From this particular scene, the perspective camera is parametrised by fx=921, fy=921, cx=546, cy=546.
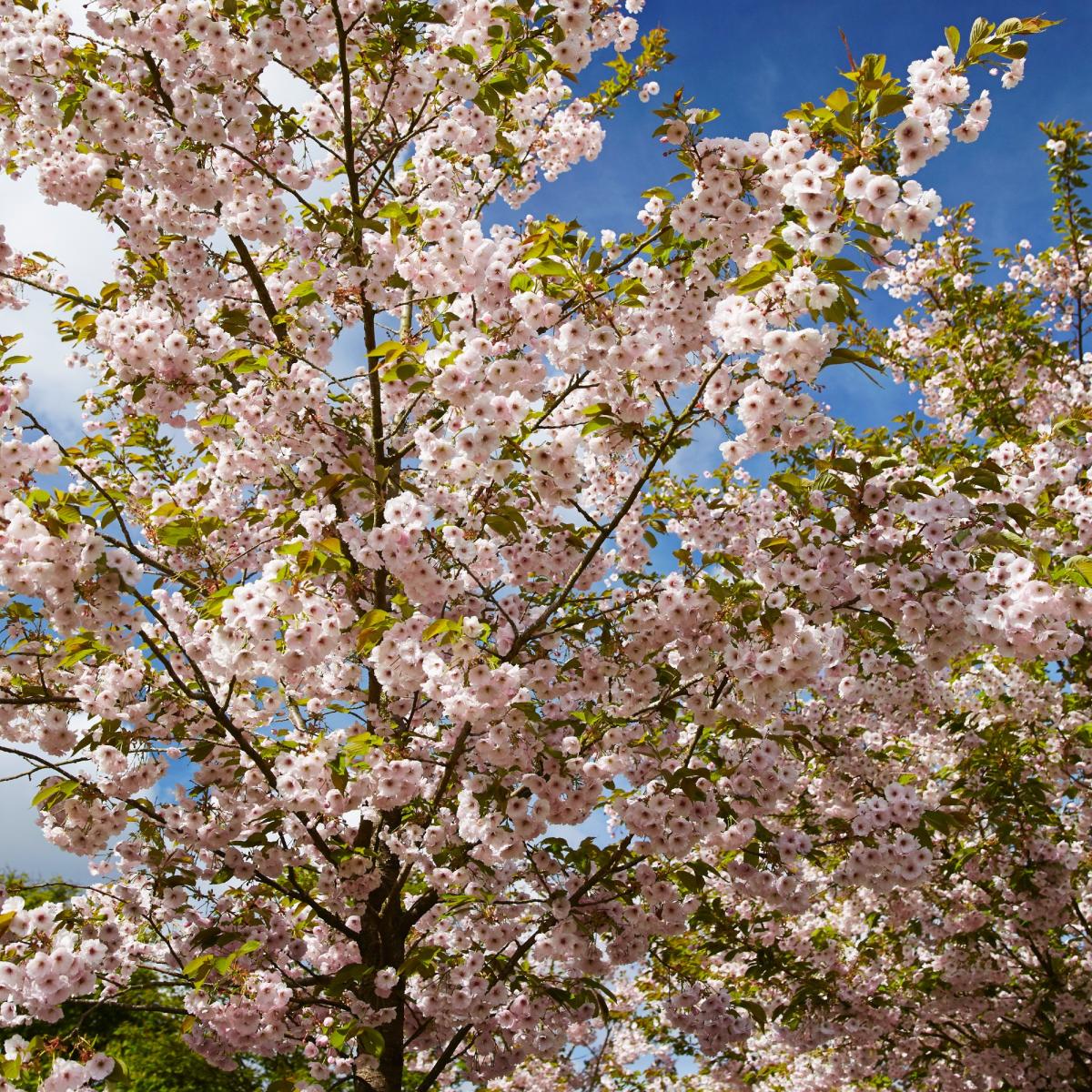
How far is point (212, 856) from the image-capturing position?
6.09 metres

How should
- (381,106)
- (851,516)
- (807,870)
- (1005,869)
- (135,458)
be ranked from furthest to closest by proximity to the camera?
1. (807,870)
2. (1005,869)
3. (135,458)
4. (381,106)
5. (851,516)

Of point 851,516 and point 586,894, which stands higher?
point 851,516

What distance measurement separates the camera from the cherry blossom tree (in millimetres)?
4699

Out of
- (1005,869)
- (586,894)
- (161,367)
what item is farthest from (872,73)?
(1005,869)

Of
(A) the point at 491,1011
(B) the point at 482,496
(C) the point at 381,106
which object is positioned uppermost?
(C) the point at 381,106

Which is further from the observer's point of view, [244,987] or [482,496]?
[244,987]

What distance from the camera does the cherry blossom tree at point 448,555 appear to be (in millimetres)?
4699

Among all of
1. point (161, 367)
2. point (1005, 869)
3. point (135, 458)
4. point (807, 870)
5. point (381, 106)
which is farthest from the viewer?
point (807, 870)

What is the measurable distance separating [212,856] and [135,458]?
346cm

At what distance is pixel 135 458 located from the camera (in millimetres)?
7730

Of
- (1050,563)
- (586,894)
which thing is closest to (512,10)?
(1050,563)

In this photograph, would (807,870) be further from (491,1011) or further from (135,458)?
(135,458)

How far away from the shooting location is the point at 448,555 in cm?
515

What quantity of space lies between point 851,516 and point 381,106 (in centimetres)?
435
